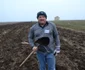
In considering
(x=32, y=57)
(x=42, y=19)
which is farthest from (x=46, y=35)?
(x=32, y=57)

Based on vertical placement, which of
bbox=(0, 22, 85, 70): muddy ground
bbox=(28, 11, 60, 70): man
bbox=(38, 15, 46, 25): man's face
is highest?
bbox=(38, 15, 46, 25): man's face

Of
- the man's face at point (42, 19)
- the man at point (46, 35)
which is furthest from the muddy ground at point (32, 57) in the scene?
the man's face at point (42, 19)

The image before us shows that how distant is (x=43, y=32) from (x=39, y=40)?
0.22 metres

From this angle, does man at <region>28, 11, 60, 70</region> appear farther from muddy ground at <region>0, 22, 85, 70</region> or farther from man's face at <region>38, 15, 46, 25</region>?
muddy ground at <region>0, 22, 85, 70</region>

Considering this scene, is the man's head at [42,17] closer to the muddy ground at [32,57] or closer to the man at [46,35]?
the man at [46,35]

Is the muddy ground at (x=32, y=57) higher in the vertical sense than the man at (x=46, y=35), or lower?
lower

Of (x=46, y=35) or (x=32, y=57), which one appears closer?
(x=46, y=35)

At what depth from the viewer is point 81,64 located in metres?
9.19

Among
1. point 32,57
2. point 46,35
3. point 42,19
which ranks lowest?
point 32,57

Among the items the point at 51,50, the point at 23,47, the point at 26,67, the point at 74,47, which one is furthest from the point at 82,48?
the point at 51,50

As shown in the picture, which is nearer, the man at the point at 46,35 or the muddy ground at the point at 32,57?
the man at the point at 46,35

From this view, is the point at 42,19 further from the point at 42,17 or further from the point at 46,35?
the point at 46,35

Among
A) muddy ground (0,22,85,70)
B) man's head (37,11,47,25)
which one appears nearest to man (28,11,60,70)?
man's head (37,11,47,25)

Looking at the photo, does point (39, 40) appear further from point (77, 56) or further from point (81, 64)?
point (77, 56)
